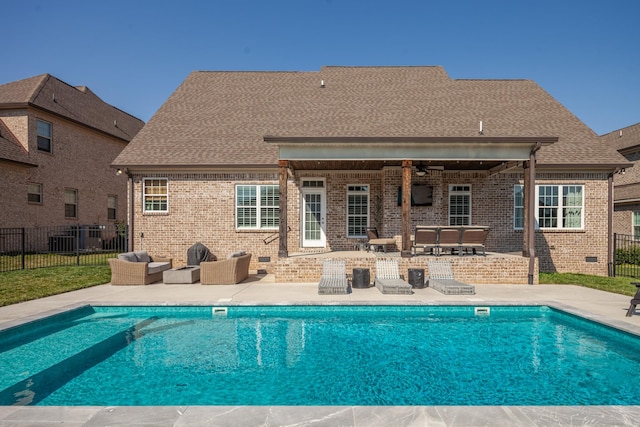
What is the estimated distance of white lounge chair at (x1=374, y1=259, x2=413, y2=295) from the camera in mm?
9328

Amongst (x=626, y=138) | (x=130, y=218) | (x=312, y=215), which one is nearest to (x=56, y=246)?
(x=130, y=218)

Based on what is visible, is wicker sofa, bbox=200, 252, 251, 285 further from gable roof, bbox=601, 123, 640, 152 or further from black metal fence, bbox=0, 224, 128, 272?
gable roof, bbox=601, 123, 640, 152

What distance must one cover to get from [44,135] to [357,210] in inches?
711

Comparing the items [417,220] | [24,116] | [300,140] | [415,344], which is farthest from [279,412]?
[24,116]

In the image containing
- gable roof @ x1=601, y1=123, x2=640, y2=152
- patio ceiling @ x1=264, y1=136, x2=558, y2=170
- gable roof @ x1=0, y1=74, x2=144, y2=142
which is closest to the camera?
patio ceiling @ x1=264, y1=136, x2=558, y2=170

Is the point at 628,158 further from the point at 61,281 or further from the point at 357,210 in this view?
the point at 61,281

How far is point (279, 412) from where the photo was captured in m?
3.49

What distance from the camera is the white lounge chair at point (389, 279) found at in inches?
367

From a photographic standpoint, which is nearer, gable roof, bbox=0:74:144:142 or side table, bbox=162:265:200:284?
side table, bbox=162:265:200:284

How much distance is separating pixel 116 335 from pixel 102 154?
21246 mm

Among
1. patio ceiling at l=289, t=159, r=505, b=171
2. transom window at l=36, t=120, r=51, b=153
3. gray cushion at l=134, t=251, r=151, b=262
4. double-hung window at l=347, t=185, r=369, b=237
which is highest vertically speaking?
transom window at l=36, t=120, r=51, b=153

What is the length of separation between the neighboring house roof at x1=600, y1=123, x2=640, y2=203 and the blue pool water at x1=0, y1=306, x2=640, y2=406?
18.7 m

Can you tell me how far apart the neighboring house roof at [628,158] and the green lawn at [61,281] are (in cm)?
1149

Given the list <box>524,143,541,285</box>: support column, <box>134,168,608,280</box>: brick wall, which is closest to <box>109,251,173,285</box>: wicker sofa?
<box>134,168,608,280</box>: brick wall
